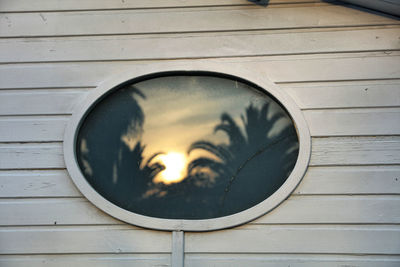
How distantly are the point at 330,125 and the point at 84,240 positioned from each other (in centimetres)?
149

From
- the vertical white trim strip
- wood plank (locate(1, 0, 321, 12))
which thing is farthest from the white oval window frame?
wood plank (locate(1, 0, 321, 12))

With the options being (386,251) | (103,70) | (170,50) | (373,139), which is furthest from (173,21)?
(386,251)

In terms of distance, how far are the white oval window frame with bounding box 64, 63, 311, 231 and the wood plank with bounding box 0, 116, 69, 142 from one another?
0.07 m

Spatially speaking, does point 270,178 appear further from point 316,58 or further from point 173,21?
point 173,21

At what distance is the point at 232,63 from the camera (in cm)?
254

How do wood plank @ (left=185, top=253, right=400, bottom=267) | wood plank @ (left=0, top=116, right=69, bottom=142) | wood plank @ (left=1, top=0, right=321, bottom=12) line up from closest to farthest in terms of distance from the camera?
wood plank @ (left=185, top=253, right=400, bottom=267), wood plank @ (left=0, top=116, right=69, bottom=142), wood plank @ (left=1, top=0, right=321, bottom=12)

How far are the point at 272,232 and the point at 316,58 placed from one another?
1.03 m

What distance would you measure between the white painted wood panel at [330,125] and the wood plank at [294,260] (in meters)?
0.66

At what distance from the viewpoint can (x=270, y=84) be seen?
2488 mm

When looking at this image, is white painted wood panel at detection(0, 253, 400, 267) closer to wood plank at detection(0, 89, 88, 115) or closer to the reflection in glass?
the reflection in glass

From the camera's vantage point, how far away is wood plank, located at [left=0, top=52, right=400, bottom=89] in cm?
248

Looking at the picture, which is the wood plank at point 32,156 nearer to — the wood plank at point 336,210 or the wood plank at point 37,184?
the wood plank at point 37,184

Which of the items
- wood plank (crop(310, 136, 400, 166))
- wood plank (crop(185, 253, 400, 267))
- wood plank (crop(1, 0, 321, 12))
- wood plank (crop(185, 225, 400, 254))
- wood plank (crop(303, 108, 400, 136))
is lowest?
wood plank (crop(185, 253, 400, 267))

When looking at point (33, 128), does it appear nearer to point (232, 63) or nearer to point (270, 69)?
point (232, 63)
